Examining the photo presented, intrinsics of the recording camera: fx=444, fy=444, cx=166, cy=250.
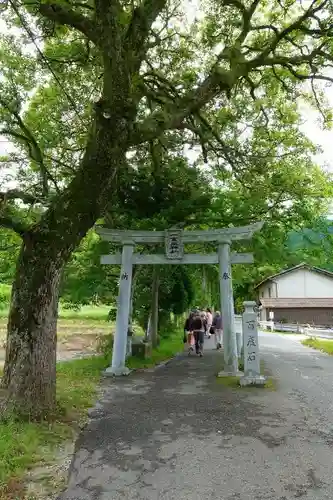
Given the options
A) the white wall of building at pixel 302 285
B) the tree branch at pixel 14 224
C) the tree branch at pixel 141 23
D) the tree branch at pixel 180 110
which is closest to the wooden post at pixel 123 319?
the tree branch at pixel 180 110

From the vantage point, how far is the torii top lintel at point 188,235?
12.6m

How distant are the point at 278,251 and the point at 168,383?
23.2ft

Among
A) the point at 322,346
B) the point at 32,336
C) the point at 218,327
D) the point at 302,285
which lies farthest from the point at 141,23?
the point at 302,285

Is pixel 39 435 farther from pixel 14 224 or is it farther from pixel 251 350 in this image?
pixel 251 350

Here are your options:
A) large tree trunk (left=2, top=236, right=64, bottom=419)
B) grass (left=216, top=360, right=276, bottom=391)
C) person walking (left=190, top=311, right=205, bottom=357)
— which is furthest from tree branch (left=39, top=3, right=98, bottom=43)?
person walking (left=190, top=311, right=205, bottom=357)

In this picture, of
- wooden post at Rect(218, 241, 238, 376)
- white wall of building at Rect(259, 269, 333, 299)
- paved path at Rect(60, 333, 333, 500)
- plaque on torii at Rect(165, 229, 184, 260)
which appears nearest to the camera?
paved path at Rect(60, 333, 333, 500)

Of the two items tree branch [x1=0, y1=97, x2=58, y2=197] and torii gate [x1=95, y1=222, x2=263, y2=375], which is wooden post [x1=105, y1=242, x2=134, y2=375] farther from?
tree branch [x1=0, y1=97, x2=58, y2=197]

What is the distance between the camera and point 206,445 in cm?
619

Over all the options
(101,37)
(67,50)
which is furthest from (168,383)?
(67,50)

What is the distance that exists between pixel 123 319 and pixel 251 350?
12.5 ft

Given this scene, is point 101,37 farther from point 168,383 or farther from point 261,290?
point 261,290

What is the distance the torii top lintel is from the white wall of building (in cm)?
3626

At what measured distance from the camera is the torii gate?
1230 cm

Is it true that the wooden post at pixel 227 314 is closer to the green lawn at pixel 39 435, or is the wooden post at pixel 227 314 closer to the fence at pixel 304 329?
the green lawn at pixel 39 435
